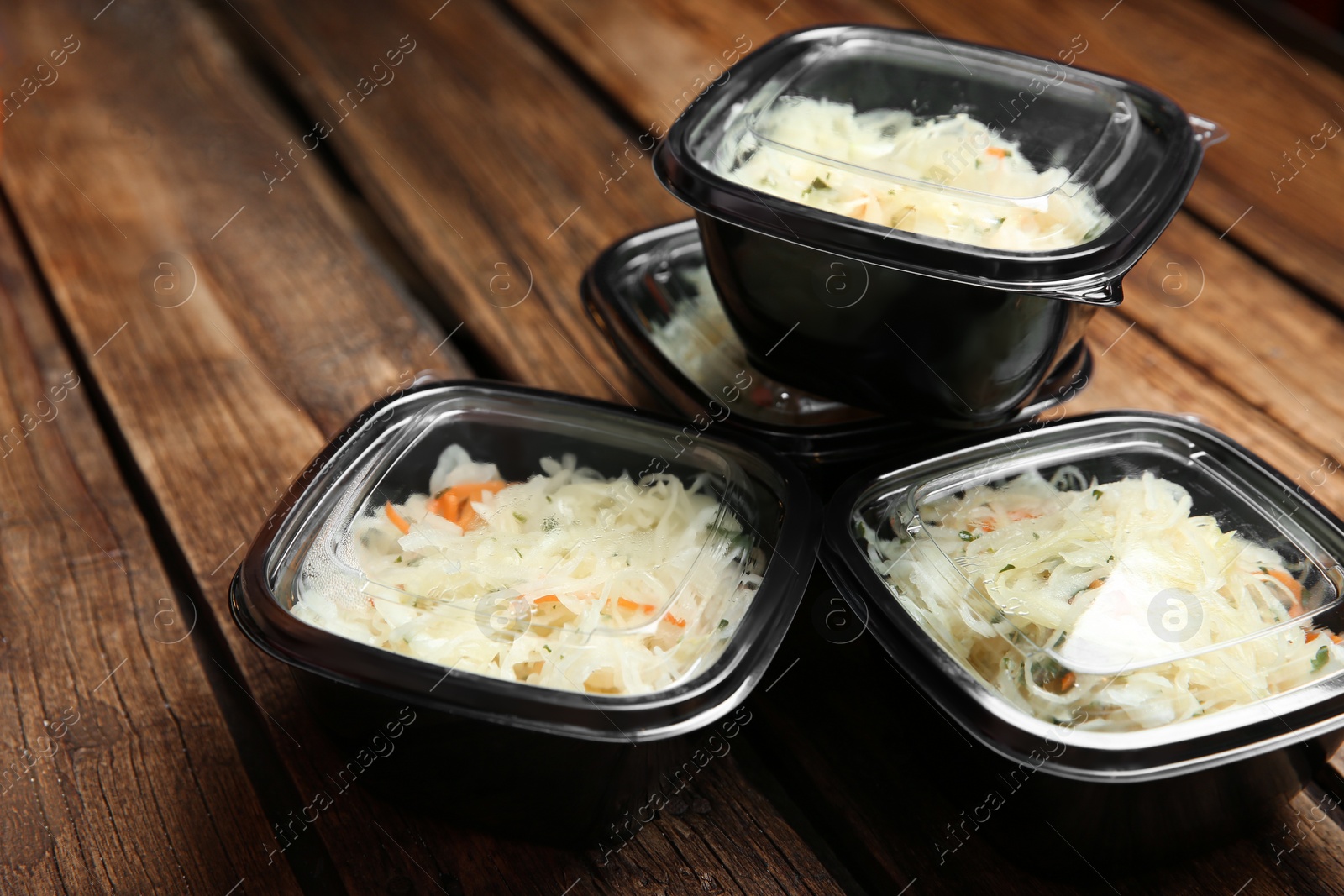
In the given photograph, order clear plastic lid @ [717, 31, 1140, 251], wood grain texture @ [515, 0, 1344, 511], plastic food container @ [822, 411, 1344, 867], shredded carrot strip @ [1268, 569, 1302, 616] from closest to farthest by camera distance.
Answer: plastic food container @ [822, 411, 1344, 867] → shredded carrot strip @ [1268, 569, 1302, 616] → clear plastic lid @ [717, 31, 1140, 251] → wood grain texture @ [515, 0, 1344, 511]

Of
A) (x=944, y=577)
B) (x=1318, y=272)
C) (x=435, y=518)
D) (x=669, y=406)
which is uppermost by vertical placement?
(x=435, y=518)

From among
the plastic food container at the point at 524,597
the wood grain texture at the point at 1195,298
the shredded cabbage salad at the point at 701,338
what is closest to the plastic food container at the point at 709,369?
the shredded cabbage salad at the point at 701,338

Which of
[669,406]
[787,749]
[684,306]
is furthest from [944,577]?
[684,306]

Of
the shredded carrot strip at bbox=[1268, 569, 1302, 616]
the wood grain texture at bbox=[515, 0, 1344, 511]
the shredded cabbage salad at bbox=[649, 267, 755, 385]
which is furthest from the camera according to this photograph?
the wood grain texture at bbox=[515, 0, 1344, 511]

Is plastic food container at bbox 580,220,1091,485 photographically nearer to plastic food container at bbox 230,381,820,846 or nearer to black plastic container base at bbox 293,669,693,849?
plastic food container at bbox 230,381,820,846

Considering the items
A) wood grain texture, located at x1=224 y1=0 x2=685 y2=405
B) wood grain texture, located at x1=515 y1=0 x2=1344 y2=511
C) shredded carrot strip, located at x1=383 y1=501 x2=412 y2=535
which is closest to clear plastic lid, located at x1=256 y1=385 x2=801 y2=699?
shredded carrot strip, located at x1=383 y1=501 x2=412 y2=535

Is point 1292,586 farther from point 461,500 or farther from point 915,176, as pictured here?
point 461,500

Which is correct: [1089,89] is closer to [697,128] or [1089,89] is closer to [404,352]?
[697,128]
